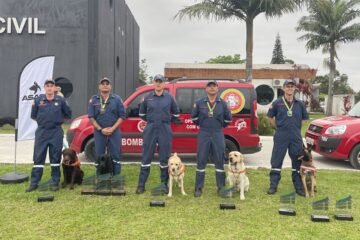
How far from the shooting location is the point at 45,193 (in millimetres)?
6215

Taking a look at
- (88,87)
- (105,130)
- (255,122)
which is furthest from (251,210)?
(88,87)

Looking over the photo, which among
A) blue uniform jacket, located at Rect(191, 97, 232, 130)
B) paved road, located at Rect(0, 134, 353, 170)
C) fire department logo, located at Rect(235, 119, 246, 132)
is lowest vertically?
paved road, located at Rect(0, 134, 353, 170)

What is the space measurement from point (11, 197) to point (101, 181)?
1.39m

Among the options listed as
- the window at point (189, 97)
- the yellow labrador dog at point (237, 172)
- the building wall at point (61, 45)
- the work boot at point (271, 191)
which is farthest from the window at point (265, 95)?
the yellow labrador dog at point (237, 172)

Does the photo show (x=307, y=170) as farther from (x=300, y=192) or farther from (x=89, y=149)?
(x=89, y=149)

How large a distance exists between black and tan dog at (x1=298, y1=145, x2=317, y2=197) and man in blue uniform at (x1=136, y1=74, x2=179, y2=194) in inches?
86.7

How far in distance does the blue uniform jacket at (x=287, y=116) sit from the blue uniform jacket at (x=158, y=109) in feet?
5.65

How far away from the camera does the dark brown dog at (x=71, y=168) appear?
6.40 metres

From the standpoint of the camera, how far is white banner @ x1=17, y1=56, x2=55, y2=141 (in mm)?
6980

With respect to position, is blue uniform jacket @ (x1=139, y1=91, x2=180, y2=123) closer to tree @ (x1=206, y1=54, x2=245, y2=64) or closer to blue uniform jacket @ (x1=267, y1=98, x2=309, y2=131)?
blue uniform jacket @ (x1=267, y1=98, x2=309, y2=131)

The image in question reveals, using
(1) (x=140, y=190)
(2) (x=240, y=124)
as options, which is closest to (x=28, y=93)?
(1) (x=140, y=190)

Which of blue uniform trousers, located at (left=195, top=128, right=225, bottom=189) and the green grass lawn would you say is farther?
blue uniform trousers, located at (left=195, top=128, right=225, bottom=189)

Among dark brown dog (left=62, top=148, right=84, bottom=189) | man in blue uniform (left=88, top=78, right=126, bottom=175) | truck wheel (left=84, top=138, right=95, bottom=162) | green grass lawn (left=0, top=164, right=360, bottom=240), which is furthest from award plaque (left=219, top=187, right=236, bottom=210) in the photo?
truck wheel (left=84, top=138, right=95, bottom=162)

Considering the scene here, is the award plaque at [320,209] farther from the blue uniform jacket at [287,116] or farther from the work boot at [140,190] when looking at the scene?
the work boot at [140,190]
